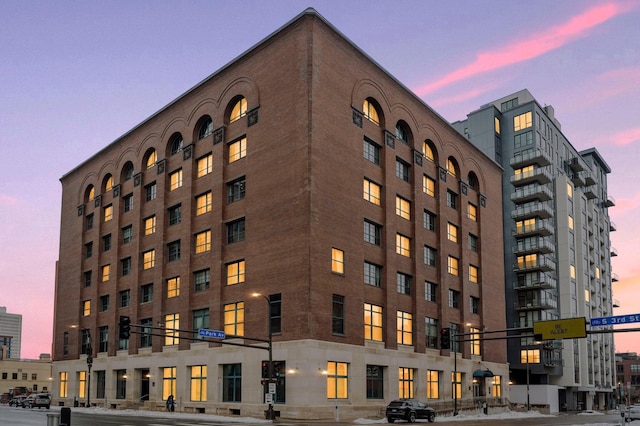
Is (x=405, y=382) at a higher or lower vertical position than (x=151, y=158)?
lower

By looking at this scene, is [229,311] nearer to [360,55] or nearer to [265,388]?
[265,388]

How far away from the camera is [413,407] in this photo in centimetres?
4831

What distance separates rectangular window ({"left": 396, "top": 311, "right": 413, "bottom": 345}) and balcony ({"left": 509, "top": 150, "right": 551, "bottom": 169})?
4557 cm

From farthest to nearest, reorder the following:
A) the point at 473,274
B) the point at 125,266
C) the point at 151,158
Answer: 1. the point at 473,274
2. the point at 125,266
3. the point at 151,158

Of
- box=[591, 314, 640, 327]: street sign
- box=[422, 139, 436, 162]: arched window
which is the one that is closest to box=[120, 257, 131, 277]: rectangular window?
box=[422, 139, 436, 162]: arched window

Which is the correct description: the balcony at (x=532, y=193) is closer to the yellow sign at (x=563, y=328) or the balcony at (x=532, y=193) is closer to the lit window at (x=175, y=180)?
the yellow sign at (x=563, y=328)

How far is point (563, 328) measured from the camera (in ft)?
153

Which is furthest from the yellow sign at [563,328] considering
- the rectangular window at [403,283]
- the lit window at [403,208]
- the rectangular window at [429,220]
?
the rectangular window at [429,220]

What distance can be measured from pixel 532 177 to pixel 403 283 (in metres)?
44.9

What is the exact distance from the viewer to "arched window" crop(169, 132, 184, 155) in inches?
2677

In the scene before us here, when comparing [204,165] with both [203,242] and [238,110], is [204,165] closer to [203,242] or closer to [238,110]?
[238,110]

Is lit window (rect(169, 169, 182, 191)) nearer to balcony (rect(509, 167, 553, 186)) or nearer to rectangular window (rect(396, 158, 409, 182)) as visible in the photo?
rectangular window (rect(396, 158, 409, 182))

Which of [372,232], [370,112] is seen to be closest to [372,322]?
[372,232]

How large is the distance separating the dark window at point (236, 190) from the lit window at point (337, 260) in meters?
9.84
